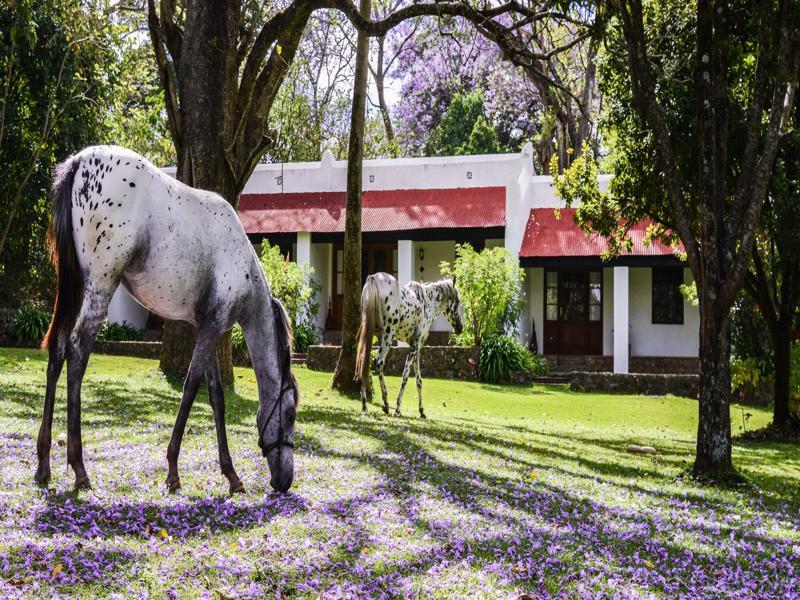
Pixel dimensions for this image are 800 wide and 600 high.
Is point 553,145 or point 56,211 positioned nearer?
point 56,211

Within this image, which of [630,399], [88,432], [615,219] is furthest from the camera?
[630,399]

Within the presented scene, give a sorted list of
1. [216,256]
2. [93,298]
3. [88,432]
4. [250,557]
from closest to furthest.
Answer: [250,557]
[93,298]
[216,256]
[88,432]

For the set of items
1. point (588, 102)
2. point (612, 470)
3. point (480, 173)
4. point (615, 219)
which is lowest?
point (612, 470)

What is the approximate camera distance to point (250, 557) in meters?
4.36

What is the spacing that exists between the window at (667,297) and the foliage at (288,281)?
10.1 metres

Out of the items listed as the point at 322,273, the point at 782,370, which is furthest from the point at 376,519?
the point at 322,273

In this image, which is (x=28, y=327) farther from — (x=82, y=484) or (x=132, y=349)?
(x=82, y=484)

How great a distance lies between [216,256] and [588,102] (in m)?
25.3

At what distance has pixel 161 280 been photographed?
5.59 meters

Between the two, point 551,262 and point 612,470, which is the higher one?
point 551,262

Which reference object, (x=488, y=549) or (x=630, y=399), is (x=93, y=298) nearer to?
(x=488, y=549)

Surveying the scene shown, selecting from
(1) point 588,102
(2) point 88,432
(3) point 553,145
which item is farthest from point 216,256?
(3) point 553,145

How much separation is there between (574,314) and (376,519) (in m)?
21.4

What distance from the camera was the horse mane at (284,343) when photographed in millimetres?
5785
